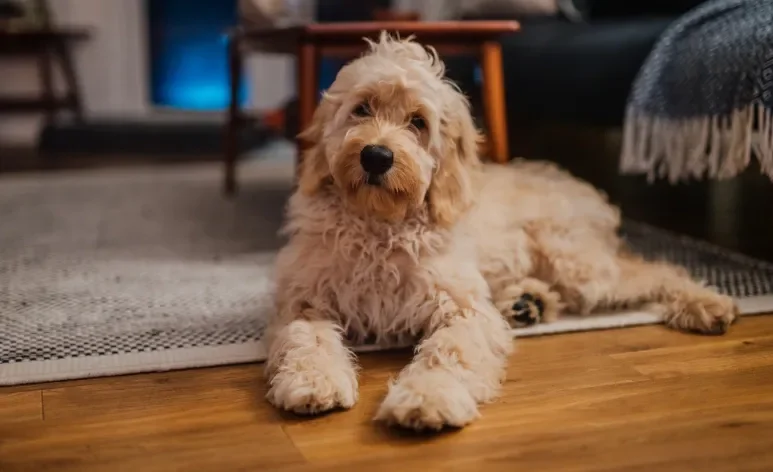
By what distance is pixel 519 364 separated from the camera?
191 cm

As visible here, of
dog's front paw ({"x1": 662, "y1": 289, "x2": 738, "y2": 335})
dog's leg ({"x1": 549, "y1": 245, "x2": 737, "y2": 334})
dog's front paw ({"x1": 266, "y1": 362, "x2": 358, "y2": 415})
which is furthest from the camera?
dog's leg ({"x1": 549, "y1": 245, "x2": 737, "y2": 334})

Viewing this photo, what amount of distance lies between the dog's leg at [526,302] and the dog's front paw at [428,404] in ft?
1.91

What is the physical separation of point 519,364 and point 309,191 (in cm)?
62

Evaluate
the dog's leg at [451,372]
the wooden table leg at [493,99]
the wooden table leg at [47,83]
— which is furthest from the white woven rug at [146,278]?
the wooden table leg at [47,83]

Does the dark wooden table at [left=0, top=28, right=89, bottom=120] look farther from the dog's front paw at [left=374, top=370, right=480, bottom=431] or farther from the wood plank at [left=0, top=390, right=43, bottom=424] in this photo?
the dog's front paw at [left=374, top=370, right=480, bottom=431]

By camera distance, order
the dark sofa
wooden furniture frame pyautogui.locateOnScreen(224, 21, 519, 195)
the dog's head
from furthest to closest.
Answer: the dark sofa
wooden furniture frame pyautogui.locateOnScreen(224, 21, 519, 195)
the dog's head

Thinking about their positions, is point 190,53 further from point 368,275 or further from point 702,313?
point 702,313

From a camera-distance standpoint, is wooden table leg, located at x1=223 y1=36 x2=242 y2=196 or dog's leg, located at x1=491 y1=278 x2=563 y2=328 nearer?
dog's leg, located at x1=491 y1=278 x2=563 y2=328

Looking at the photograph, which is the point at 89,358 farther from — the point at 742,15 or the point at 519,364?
the point at 742,15

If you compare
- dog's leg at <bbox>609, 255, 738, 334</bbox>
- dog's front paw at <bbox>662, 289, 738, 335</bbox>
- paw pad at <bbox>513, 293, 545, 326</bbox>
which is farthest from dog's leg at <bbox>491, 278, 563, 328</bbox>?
dog's front paw at <bbox>662, 289, 738, 335</bbox>

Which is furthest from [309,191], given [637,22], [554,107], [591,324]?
[637,22]

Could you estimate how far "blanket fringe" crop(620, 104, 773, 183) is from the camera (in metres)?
2.36

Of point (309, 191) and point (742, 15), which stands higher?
point (742, 15)

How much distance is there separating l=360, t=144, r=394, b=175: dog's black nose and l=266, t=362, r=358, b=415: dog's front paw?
42cm
